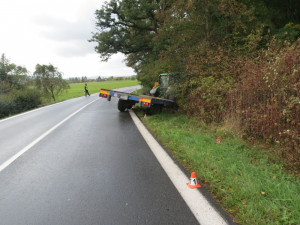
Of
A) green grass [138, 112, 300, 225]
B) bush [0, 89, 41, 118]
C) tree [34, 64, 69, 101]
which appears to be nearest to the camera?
green grass [138, 112, 300, 225]

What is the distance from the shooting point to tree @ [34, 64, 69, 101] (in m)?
28.3

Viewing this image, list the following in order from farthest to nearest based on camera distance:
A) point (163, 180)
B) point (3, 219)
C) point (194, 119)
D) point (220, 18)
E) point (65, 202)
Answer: point (220, 18) → point (194, 119) → point (163, 180) → point (65, 202) → point (3, 219)

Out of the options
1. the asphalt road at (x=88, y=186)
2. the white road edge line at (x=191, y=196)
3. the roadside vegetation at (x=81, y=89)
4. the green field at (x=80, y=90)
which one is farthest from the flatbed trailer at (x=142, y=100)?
the roadside vegetation at (x=81, y=89)

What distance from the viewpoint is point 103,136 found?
599 centimetres

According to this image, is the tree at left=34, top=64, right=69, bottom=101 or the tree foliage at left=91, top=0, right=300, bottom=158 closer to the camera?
the tree foliage at left=91, top=0, right=300, bottom=158

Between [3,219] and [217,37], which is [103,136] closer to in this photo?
[3,219]

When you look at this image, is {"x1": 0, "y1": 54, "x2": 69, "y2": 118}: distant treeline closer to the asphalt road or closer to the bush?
the bush

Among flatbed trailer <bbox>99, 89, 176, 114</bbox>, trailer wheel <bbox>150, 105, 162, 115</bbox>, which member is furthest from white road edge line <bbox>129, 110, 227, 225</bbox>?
trailer wheel <bbox>150, 105, 162, 115</bbox>

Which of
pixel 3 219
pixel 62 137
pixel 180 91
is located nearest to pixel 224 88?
pixel 180 91

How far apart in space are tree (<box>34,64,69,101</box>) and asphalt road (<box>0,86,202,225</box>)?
1026 inches

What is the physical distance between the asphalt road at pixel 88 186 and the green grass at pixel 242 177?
568 mm

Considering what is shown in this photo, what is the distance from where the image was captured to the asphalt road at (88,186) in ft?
7.73

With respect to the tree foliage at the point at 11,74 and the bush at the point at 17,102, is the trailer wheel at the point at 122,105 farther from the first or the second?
the tree foliage at the point at 11,74

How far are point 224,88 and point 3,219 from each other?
5.83 m
